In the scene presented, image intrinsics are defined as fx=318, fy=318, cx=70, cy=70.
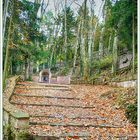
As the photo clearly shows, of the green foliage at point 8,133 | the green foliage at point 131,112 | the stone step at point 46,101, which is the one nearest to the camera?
the green foliage at point 8,133

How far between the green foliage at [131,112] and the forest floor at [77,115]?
7 centimetres

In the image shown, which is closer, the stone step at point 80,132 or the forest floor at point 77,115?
the stone step at point 80,132

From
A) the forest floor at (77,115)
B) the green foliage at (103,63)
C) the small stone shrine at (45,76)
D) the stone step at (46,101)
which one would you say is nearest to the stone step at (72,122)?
the forest floor at (77,115)

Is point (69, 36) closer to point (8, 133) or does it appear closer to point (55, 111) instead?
point (55, 111)

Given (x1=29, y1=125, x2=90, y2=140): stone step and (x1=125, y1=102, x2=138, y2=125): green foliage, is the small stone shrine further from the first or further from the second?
(x1=29, y1=125, x2=90, y2=140): stone step

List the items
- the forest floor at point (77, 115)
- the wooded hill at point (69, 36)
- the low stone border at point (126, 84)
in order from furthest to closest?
the low stone border at point (126, 84) → the wooded hill at point (69, 36) → the forest floor at point (77, 115)

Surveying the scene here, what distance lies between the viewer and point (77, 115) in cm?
454

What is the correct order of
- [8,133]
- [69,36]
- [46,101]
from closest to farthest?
[8,133] → [46,101] → [69,36]

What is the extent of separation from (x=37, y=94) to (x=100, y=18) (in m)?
4.15

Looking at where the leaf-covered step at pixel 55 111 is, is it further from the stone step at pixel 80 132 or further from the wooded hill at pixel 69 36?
the wooded hill at pixel 69 36

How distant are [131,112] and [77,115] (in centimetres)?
76

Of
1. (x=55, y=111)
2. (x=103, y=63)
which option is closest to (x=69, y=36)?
(x=103, y=63)

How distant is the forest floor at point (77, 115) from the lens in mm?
3721

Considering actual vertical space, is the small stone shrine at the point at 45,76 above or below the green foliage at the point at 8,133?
above
